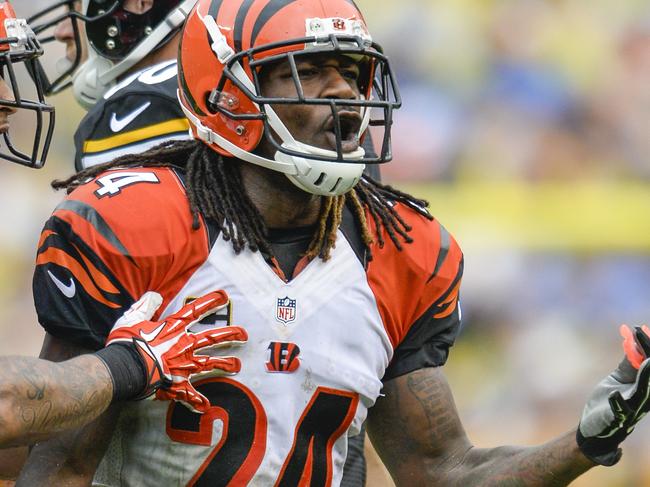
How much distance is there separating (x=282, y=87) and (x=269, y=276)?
17.3 inches

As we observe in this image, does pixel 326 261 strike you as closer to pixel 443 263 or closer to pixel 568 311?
pixel 443 263

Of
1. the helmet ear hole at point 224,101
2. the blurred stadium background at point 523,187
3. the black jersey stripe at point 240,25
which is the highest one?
the black jersey stripe at point 240,25

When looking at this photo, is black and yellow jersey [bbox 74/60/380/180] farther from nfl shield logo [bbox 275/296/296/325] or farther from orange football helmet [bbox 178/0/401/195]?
nfl shield logo [bbox 275/296/296/325]

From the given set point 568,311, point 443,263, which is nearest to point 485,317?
Answer: point 568,311

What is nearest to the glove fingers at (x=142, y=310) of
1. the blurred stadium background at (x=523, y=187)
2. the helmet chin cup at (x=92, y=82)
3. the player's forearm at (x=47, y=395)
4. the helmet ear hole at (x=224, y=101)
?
the player's forearm at (x=47, y=395)

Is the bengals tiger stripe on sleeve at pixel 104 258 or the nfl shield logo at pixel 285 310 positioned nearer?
the bengals tiger stripe on sleeve at pixel 104 258

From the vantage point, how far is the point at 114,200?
2.98m

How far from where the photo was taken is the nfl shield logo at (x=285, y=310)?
10.0 ft

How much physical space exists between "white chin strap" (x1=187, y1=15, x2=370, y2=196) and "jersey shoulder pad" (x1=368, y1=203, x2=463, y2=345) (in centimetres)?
23

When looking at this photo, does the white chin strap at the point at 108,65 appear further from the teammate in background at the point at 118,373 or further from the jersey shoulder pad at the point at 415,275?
the teammate in background at the point at 118,373

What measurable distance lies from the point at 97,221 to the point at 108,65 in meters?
1.58

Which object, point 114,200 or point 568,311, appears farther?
point 568,311

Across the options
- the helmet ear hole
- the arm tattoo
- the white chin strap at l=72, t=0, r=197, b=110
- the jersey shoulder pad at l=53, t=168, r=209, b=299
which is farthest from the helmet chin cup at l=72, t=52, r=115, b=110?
the arm tattoo

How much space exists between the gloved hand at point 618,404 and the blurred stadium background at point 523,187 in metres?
3.40
